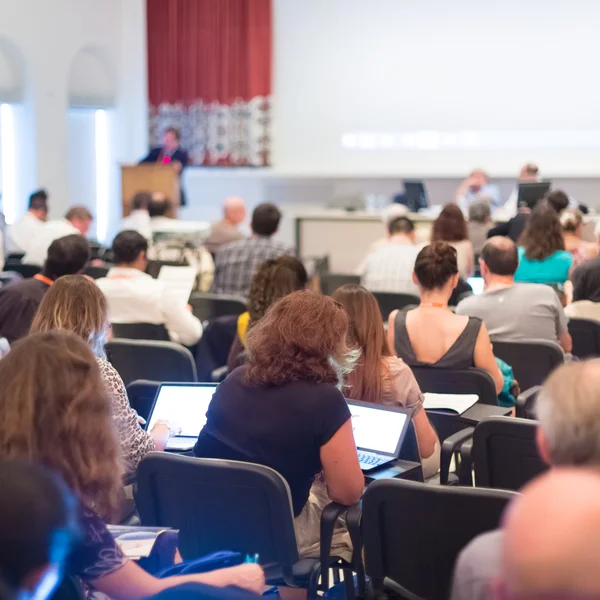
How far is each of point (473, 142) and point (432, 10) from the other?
1606mm

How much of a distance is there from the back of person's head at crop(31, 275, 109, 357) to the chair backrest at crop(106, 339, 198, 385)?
4.37 ft

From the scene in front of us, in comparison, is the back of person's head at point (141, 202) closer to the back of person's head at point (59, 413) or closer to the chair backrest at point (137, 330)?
the chair backrest at point (137, 330)

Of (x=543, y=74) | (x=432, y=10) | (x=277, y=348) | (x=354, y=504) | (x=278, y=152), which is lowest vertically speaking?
(x=354, y=504)

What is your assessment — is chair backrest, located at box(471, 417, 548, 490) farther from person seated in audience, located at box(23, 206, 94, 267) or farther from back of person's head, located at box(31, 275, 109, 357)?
person seated in audience, located at box(23, 206, 94, 267)

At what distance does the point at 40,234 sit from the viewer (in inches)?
315

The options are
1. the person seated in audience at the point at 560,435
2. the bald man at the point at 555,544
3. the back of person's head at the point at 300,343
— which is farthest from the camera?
the back of person's head at the point at 300,343

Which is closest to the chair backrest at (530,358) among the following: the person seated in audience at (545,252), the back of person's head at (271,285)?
the back of person's head at (271,285)

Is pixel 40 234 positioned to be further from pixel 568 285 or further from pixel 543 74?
pixel 543 74

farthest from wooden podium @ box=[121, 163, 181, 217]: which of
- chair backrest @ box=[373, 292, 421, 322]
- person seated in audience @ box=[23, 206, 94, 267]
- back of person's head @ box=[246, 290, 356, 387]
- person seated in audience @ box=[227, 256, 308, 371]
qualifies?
back of person's head @ box=[246, 290, 356, 387]

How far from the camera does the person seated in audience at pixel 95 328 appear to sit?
2.87 meters

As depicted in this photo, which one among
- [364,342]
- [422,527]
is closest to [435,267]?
[364,342]

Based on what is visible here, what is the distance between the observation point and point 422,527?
2.35 meters

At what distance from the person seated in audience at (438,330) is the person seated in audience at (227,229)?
13.9ft

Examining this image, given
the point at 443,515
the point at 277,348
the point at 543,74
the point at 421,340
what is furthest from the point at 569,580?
the point at 543,74
